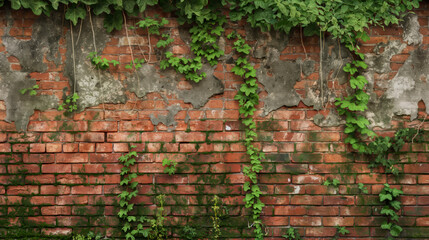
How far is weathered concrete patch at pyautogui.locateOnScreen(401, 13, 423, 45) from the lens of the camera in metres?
2.98

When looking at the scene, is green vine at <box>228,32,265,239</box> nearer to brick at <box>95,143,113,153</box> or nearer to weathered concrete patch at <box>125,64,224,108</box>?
weathered concrete patch at <box>125,64,224,108</box>

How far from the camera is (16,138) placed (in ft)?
9.86

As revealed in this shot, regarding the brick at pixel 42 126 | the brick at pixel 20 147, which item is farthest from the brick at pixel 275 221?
the brick at pixel 20 147

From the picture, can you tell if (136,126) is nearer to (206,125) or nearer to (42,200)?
(206,125)

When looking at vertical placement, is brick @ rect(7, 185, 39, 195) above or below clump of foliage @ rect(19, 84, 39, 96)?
below

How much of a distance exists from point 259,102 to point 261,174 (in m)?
0.62

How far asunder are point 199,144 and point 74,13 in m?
1.50

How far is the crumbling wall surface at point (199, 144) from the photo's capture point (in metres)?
3.01

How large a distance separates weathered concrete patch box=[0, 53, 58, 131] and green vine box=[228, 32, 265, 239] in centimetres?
165

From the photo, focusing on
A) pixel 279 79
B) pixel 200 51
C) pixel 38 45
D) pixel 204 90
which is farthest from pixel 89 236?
pixel 279 79

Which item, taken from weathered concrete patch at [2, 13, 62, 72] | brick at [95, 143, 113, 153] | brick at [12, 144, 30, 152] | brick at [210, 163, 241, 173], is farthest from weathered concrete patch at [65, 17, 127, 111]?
brick at [210, 163, 241, 173]

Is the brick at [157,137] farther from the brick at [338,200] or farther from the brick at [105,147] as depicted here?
the brick at [338,200]

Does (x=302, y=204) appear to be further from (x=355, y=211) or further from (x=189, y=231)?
(x=189, y=231)

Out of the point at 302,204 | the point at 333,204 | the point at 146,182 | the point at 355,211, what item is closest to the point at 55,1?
the point at 146,182
